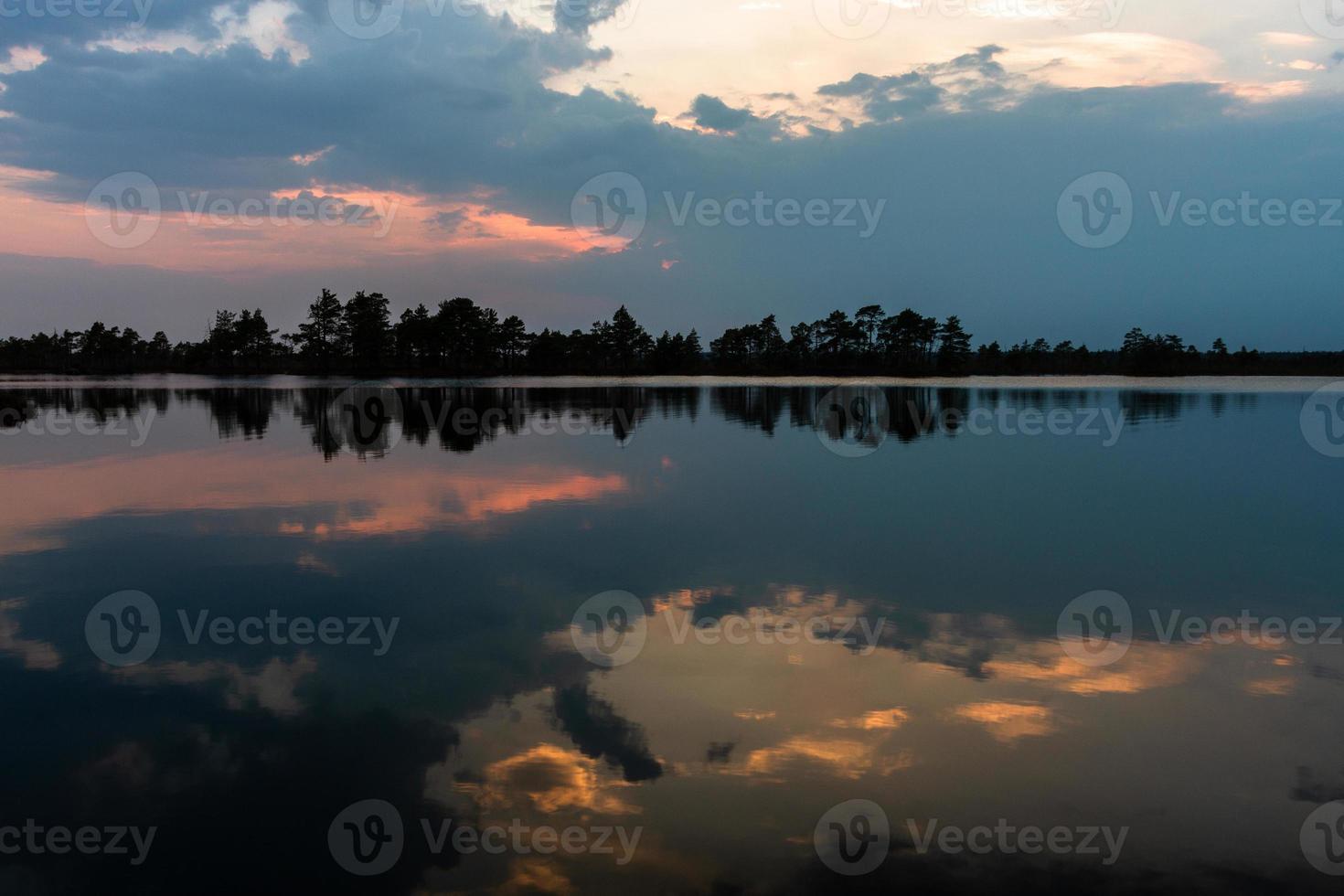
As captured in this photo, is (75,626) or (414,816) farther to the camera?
(75,626)

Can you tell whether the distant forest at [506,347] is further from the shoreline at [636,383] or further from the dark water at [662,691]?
the dark water at [662,691]

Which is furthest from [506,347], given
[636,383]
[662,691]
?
[662,691]

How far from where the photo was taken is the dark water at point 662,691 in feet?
21.1

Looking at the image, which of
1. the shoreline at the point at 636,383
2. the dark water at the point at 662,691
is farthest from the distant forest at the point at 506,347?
the dark water at the point at 662,691

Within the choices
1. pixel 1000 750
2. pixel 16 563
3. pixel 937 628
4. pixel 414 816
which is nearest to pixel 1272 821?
pixel 1000 750

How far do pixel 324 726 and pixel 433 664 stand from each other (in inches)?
71.1

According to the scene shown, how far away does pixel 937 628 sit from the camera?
37.9 ft

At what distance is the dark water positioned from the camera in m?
6.42

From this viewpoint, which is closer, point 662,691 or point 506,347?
point 662,691

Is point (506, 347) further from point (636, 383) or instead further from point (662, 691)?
point (662, 691)

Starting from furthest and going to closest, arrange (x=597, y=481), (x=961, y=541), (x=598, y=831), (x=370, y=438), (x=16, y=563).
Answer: (x=370, y=438)
(x=597, y=481)
(x=961, y=541)
(x=16, y=563)
(x=598, y=831)

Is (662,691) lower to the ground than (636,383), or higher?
lower

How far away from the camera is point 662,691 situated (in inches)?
367

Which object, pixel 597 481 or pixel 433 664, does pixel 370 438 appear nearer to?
pixel 597 481
